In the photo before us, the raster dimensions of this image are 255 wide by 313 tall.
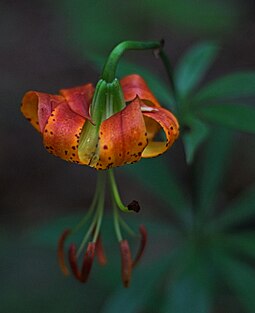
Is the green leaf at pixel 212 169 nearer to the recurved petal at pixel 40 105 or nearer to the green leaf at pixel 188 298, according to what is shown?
the green leaf at pixel 188 298

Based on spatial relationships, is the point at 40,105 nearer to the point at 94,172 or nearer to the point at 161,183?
the point at 161,183

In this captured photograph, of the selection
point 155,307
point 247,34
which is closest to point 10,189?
point 155,307

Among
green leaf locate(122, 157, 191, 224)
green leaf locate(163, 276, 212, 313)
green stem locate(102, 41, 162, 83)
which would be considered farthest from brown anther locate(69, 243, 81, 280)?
green leaf locate(122, 157, 191, 224)

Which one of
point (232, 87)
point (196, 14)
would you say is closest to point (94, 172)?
point (196, 14)

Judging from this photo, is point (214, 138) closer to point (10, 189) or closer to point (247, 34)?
point (10, 189)

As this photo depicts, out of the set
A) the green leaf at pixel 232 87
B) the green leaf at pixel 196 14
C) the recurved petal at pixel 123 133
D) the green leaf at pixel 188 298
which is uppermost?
the green leaf at pixel 196 14

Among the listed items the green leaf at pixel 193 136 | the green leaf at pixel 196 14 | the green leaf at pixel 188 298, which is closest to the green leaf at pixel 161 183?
the green leaf at pixel 188 298

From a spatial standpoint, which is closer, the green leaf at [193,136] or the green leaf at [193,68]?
the green leaf at [193,136]
